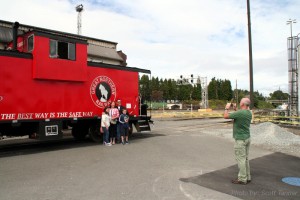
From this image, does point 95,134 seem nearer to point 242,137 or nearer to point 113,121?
point 113,121

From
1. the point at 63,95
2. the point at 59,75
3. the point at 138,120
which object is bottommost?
the point at 138,120

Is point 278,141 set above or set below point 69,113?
below


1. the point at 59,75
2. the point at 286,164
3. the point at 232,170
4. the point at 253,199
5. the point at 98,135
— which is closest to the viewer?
the point at 253,199

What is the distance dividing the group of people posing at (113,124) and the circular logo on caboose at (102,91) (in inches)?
21.2

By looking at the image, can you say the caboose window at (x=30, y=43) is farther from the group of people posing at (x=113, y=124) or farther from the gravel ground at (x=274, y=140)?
the gravel ground at (x=274, y=140)

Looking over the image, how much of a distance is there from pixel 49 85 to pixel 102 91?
2.59 meters

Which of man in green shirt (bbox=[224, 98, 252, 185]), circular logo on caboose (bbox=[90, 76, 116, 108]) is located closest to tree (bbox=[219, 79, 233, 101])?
circular logo on caboose (bbox=[90, 76, 116, 108])

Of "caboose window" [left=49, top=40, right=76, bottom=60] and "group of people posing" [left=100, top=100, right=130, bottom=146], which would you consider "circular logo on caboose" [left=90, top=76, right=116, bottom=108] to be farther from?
"caboose window" [left=49, top=40, right=76, bottom=60]

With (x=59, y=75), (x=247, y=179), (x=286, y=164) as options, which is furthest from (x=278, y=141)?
(x=59, y=75)

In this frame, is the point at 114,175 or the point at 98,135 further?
the point at 98,135

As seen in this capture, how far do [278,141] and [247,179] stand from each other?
7.65 m

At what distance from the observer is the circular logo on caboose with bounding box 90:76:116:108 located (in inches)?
492

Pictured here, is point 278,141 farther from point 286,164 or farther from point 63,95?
point 63,95

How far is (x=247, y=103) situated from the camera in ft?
21.3
